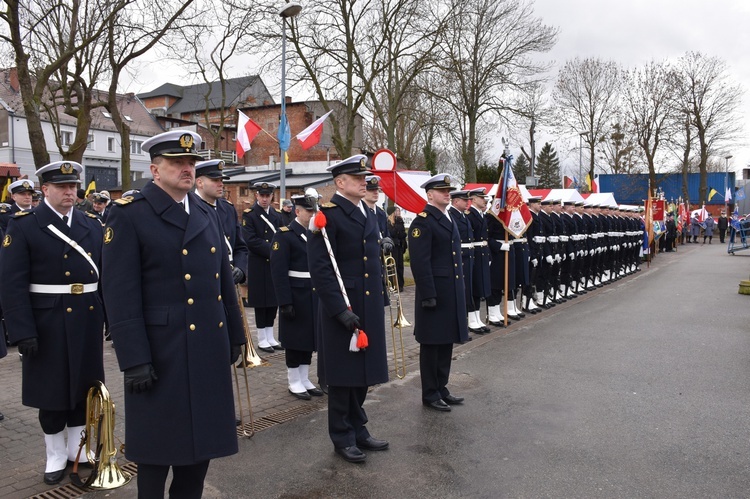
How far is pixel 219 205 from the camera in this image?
758 centimetres

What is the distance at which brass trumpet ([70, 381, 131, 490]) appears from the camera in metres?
4.26

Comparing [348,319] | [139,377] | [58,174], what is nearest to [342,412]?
[348,319]

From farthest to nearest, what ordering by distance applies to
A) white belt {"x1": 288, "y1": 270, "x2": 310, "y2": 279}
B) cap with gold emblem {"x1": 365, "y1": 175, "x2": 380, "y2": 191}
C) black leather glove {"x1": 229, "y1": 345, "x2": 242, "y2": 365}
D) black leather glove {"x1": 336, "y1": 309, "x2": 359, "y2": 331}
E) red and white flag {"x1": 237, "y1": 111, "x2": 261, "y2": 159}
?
1. red and white flag {"x1": 237, "y1": 111, "x2": 261, "y2": 159}
2. cap with gold emblem {"x1": 365, "y1": 175, "x2": 380, "y2": 191}
3. white belt {"x1": 288, "y1": 270, "x2": 310, "y2": 279}
4. black leather glove {"x1": 336, "y1": 309, "x2": 359, "y2": 331}
5. black leather glove {"x1": 229, "y1": 345, "x2": 242, "y2": 365}

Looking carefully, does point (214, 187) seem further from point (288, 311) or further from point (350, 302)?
point (350, 302)

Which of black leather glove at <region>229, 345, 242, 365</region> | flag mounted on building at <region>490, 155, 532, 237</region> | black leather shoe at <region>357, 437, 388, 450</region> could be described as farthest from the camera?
flag mounted on building at <region>490, 155, 532, 237</region>

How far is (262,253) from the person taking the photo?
8852mm

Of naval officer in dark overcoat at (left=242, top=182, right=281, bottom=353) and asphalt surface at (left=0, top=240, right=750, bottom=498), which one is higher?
naval officer in dark overcoat at (left=242, top=182, right=281, bottom=353)

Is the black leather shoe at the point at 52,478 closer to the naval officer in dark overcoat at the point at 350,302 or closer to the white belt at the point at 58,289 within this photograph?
the white belt at the point at 58,289

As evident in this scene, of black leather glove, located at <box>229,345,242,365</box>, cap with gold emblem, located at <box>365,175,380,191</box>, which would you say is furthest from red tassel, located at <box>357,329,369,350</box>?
cap with gold emblem, located at <box>365,175,380,191</box>

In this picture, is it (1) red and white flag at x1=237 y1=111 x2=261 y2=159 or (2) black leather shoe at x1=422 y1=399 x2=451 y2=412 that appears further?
(1) red and white flag at x1=237 y1=111 x2=261 y2=159

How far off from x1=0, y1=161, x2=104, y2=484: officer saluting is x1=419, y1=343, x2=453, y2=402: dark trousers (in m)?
3.06

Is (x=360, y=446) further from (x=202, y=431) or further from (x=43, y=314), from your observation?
(x=43, y=314)

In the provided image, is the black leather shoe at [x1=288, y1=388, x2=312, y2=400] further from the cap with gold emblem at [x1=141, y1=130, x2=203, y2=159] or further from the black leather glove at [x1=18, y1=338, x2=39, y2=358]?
the cap with gold emblem at [x1=141, y1=130, x2=203, y2=159]

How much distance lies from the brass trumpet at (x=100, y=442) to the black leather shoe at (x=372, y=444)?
1.82 m
